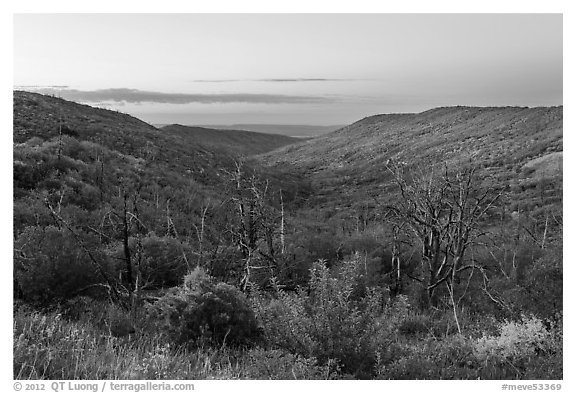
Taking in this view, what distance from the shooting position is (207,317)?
6.23m

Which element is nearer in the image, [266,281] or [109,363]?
[109,363]

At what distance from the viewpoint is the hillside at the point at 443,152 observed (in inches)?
1010

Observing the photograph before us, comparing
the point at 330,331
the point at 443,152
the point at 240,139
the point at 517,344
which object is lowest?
the point at 517,344

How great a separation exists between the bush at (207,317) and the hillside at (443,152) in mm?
6980

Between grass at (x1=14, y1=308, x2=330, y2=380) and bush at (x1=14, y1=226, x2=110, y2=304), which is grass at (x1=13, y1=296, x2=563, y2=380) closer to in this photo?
grass at (x1=14, y1=308, x2=330, y2=380)

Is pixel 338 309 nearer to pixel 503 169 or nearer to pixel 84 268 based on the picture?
pixel 84 268

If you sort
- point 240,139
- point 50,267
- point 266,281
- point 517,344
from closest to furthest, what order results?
point 517,344 → point 50,267 → point 266,281 → point 240,139

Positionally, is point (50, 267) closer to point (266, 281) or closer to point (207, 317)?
point (207, 317)

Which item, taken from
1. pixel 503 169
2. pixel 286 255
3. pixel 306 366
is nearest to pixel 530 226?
pixel 286 255

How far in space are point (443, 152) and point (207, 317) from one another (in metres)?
37.6

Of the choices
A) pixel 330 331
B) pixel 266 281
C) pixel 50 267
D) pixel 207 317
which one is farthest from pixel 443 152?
pixel 330 331

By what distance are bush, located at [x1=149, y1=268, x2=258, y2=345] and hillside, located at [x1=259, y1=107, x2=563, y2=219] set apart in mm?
6980

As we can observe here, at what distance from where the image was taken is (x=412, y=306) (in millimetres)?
9617

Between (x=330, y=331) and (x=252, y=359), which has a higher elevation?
(x=330, y=331)
